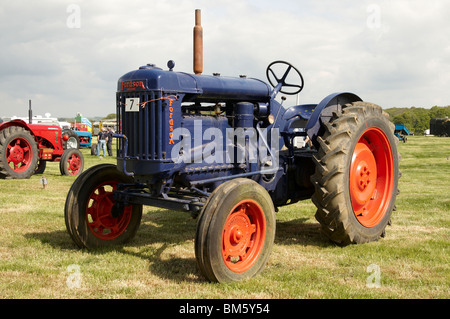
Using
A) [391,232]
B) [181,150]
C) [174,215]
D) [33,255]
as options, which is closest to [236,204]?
[181,150]

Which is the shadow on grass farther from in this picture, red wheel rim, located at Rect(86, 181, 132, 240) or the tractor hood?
the tractor hood

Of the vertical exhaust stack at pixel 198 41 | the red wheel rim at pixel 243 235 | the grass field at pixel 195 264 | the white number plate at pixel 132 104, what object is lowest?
the grass field at pixel 195 264

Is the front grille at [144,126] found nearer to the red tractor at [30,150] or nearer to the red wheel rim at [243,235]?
the red wheel rim at [243,235]

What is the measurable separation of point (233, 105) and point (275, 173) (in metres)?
0.91

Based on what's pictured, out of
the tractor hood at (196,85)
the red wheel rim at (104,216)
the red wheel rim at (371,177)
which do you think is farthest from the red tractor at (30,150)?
the red wheel rim at (371,177)

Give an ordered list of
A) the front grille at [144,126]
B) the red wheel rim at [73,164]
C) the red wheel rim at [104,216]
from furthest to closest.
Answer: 1. the red wheel rim at [73,164]
2. the red wheel rim at [104,216]
3. the front grille at [144,126]

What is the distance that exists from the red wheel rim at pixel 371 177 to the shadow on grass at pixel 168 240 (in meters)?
0.61

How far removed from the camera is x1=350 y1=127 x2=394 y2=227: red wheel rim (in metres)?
5.24

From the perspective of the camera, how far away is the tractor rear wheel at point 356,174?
15.6ft

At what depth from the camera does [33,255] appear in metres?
4.75

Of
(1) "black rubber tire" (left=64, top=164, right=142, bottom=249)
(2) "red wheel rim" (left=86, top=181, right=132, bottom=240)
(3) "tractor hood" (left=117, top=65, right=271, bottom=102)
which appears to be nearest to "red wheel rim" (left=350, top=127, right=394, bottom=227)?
(3) "tractor hood" (left=117, top=65, right=271, bottom=102)

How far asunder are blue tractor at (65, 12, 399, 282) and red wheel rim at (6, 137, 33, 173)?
25.0 feet

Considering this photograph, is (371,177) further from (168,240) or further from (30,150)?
(30,150)
